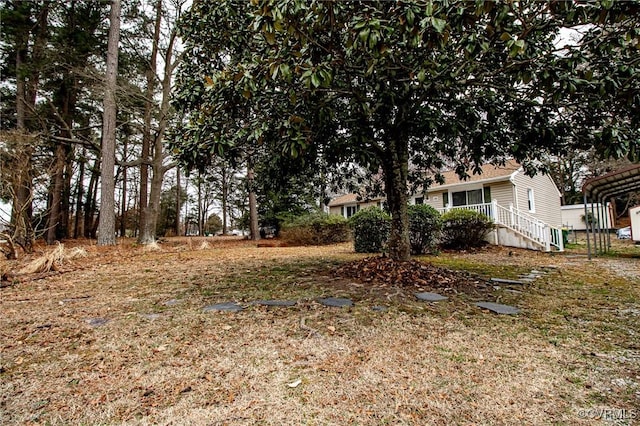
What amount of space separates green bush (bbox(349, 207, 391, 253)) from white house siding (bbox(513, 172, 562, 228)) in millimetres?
7672

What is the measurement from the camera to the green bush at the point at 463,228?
9.24 m

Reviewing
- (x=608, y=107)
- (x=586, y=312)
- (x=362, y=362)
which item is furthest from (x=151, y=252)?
(x=608, y=107)

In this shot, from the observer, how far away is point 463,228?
370 inches

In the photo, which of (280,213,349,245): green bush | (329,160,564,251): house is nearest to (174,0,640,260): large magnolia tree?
(329,160,564,251): house

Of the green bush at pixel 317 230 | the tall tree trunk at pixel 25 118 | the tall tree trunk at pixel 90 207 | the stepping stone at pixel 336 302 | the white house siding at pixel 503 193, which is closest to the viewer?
the stepping stone at pixel 336 302

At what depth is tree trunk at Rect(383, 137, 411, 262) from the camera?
475cm

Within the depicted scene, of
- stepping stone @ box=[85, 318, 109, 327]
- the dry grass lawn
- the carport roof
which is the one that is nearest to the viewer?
the dry grass lawn

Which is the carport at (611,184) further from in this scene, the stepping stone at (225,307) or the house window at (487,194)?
the stepping stone at (225,307)

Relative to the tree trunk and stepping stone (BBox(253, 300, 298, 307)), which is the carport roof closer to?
the tree trunk

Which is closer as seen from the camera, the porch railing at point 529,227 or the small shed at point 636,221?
the porch railing at point 529,227

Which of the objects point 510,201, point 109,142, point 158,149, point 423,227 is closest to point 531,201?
point 510,201

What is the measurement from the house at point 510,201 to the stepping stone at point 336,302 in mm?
5324

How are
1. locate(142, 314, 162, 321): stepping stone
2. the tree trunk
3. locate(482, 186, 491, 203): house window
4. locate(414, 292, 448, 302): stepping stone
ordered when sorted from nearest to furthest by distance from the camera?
locate(142, 314, 162, 321): stepping stone
locate(414, 292, 448, 302): stepping stone
the tree trunk
locate(482, 186, 491, 203): house window

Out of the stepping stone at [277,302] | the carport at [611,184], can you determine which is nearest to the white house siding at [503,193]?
the carport at [611,184]
